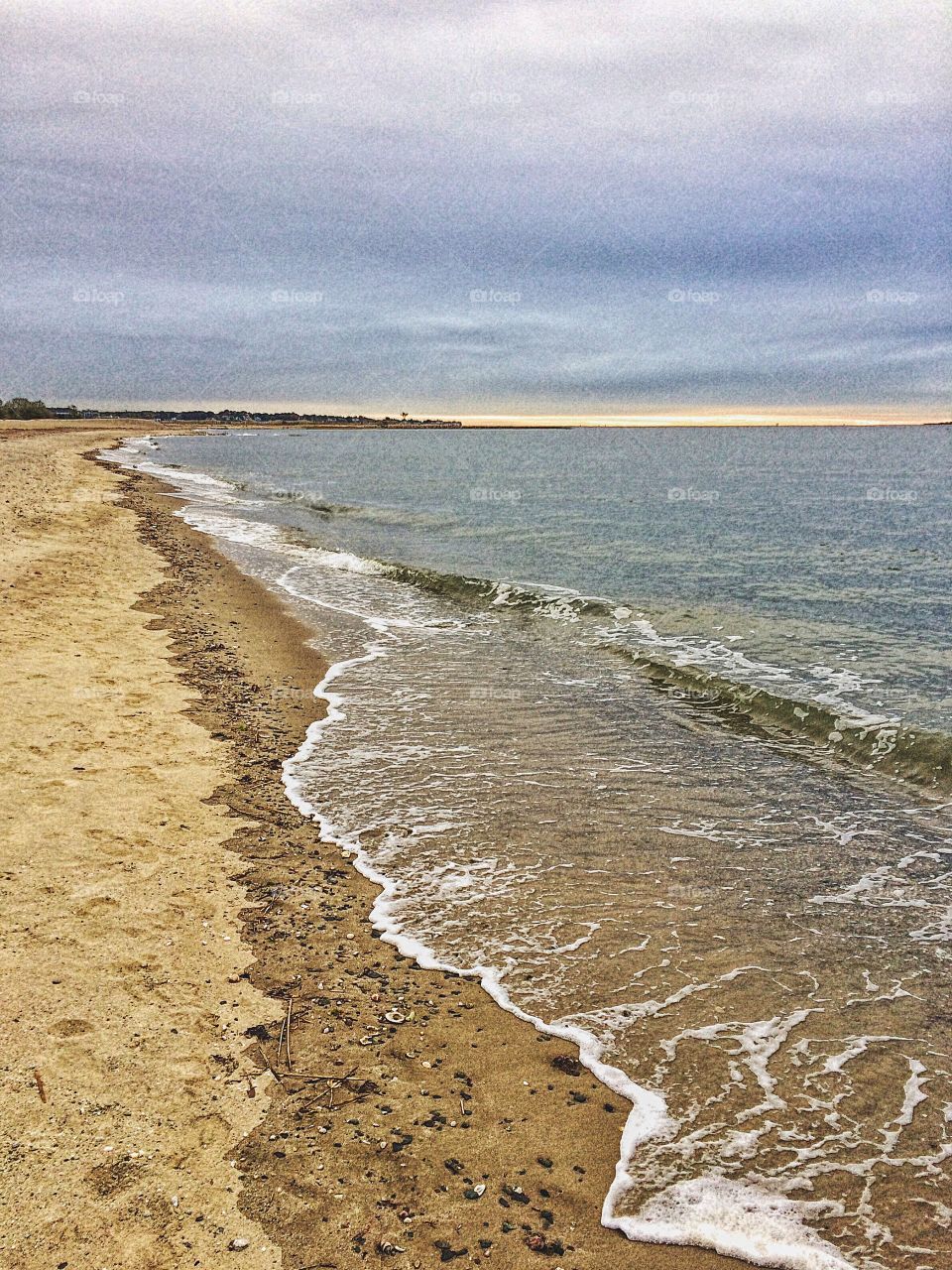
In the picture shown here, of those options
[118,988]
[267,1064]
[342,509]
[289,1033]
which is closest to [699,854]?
[289,1033]

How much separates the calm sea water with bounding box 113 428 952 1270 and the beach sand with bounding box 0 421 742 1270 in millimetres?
437

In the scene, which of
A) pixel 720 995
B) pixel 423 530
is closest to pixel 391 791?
pixel 720 995

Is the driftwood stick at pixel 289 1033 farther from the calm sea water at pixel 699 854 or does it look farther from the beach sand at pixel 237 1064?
the calm sea water at pixel 699 854

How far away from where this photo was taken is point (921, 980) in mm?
5859

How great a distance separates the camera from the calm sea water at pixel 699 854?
4273 mm

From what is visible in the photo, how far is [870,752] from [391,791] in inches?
273

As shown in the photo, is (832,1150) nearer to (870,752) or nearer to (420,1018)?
(420,1018)

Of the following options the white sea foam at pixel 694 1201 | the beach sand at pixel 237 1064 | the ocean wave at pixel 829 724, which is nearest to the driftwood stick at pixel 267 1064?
the beach sand at pixel 237 1064

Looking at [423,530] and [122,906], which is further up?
[423,530]

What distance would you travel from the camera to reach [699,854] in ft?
25.4

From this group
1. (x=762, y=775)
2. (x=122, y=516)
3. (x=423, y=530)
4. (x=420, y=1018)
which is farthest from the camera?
(x=423, y=530)

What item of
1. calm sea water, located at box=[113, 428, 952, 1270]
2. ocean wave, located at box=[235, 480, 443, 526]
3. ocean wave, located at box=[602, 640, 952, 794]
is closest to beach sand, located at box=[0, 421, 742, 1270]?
calm sea water, located at box=[113, 428, 952, 1270]

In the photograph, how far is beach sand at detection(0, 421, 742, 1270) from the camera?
11.7 feet

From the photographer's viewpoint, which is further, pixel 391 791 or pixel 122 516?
pixel 122 516
